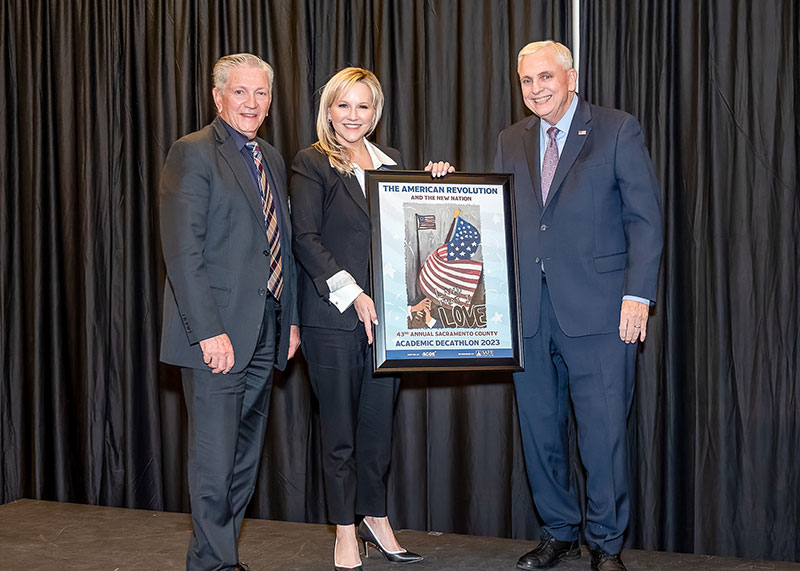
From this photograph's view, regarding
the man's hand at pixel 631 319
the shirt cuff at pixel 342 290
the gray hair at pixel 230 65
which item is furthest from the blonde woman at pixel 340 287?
the man's hand at pixel 631 319

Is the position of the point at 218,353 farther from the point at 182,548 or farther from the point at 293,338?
the point at 182,548

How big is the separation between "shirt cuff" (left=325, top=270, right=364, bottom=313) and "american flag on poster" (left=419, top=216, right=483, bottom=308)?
0.87 feet

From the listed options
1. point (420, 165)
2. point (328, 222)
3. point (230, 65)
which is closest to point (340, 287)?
point (328, 222)

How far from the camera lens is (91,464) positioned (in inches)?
163

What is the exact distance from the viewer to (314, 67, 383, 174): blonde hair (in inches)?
107

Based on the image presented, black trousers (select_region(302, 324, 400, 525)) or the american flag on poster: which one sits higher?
the american flag on poster

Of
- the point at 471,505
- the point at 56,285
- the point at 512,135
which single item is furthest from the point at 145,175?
the point at 471,505

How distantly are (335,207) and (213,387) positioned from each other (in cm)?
74

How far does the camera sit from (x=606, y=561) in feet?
8.91

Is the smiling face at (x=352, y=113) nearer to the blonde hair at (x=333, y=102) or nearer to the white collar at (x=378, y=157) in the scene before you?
the blonde hair at (x=333, y=102)

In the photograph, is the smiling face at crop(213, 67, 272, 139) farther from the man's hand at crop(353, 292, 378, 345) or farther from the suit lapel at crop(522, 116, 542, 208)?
the suit lapel at crop(522, 116, 542, 208)

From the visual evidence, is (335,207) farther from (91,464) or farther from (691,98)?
(91,464)

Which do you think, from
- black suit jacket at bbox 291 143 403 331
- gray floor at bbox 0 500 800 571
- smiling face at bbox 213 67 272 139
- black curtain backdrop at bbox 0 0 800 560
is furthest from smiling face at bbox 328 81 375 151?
gray floor at bbox 0 500 800 571

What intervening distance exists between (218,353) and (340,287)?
45 centimetres
